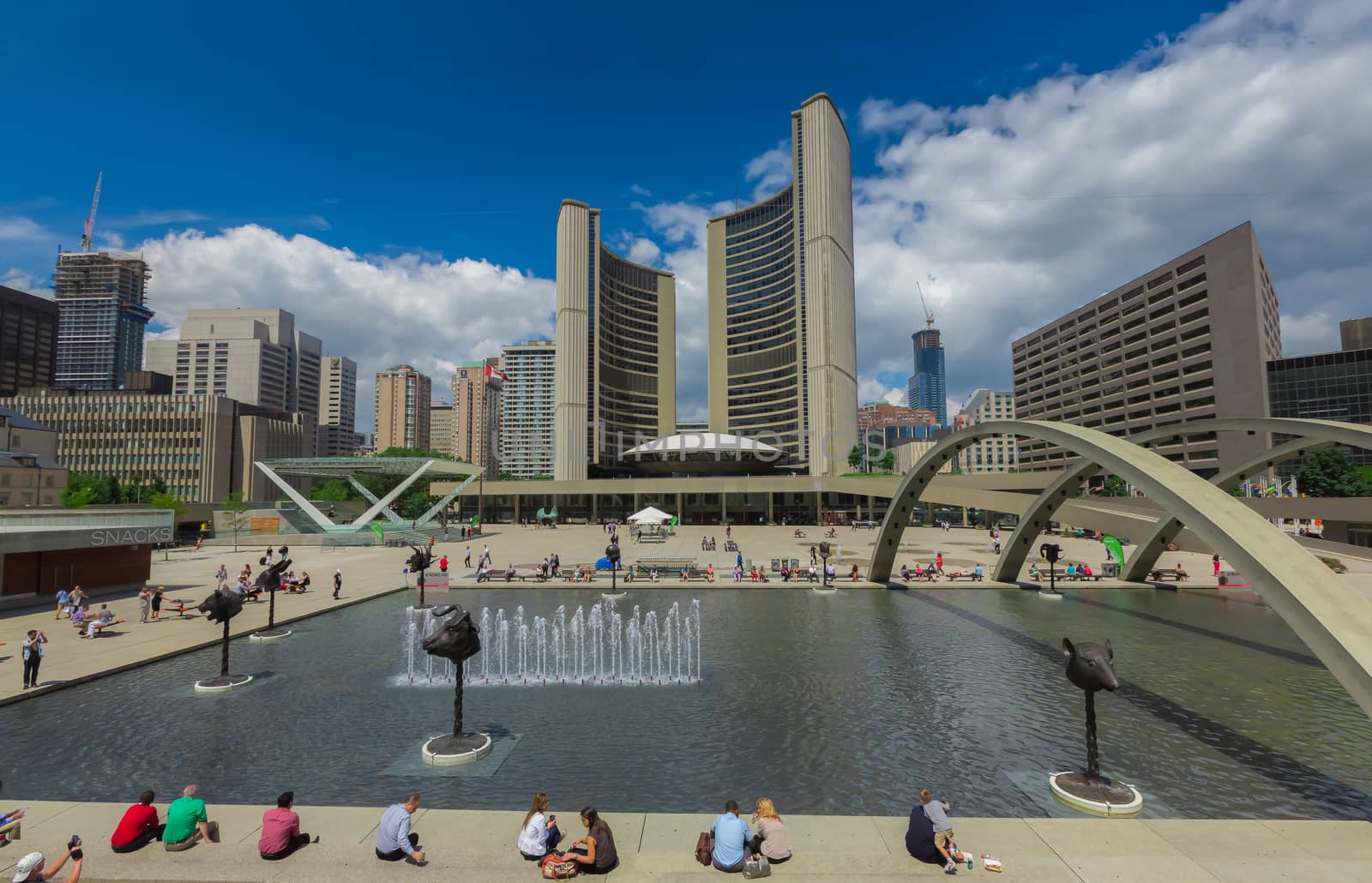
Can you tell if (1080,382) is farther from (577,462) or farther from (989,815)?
(989,815)

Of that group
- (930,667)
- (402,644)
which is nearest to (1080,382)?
(930,667)

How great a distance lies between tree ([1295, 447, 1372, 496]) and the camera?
49500 mm

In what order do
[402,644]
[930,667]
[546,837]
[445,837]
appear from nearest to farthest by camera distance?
[546,837]
[445,837]
[930,667]
[402,644]

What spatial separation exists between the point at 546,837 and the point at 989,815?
18.8 feet

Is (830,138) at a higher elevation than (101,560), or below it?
higher

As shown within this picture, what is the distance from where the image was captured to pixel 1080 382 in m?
103

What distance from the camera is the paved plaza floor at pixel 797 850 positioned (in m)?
6.62

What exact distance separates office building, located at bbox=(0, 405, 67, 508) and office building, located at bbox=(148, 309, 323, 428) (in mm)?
101819

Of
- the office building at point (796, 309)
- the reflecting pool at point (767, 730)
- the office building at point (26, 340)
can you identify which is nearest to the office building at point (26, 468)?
the reflecting pool at point (767, 730)

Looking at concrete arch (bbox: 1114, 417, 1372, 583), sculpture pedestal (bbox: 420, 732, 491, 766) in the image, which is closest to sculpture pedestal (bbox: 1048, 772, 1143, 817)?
concrete arch (bbox: 1114, 417, 1372, 583)

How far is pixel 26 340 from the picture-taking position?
502ft

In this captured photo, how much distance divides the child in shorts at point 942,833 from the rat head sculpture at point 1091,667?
312cm

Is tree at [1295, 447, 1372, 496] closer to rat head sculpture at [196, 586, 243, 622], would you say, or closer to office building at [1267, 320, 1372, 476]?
office building at [1267, 320, 1372, 476]

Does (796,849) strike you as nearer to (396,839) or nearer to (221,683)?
(396,839)
